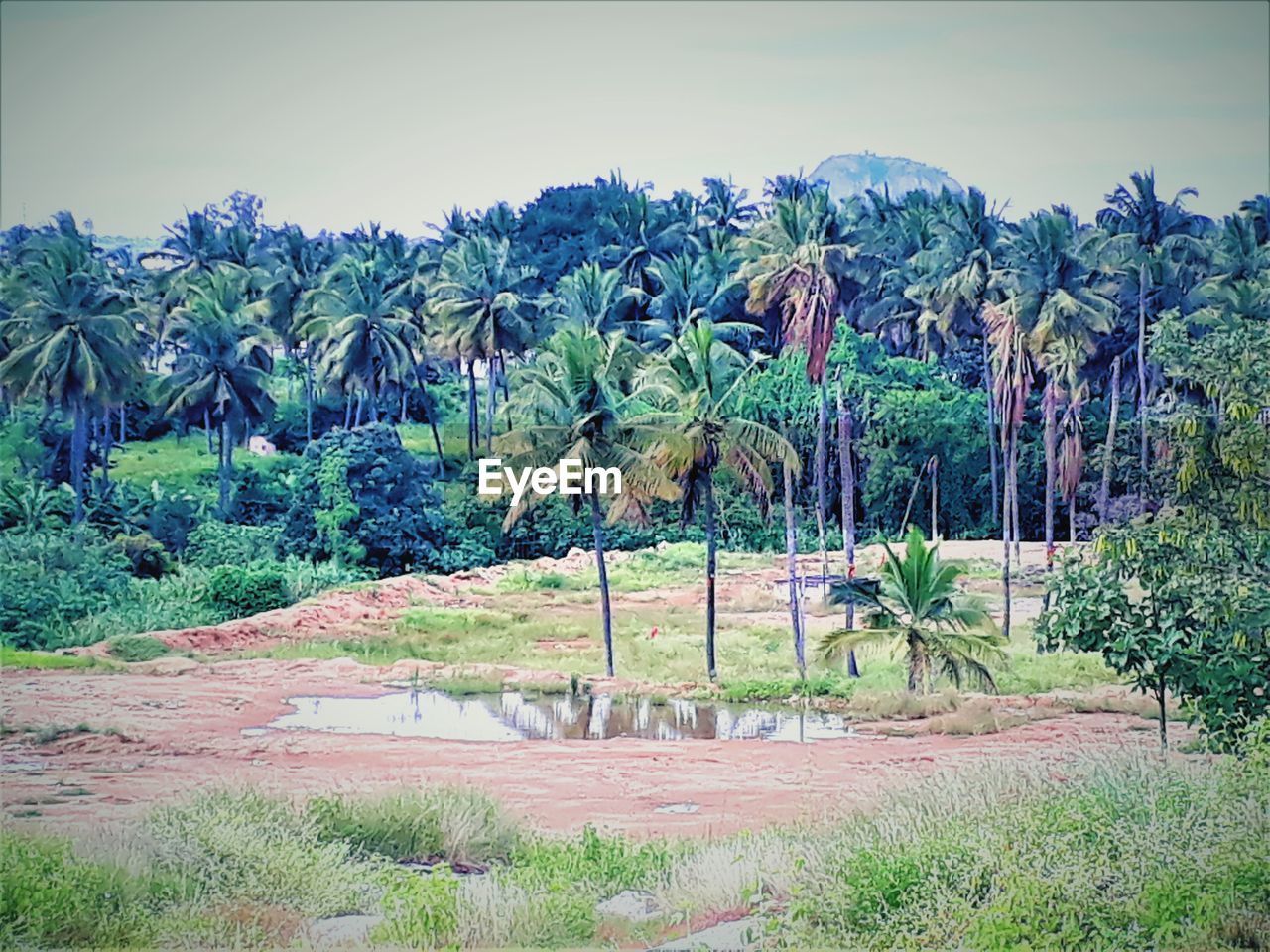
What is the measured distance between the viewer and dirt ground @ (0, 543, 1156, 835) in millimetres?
8602

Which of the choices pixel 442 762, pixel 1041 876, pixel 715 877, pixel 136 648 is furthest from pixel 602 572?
pixel 1041 876

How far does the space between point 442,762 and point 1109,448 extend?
516 centimetres

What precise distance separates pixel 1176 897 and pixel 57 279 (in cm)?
858

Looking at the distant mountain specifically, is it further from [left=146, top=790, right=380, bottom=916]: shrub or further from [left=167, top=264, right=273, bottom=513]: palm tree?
[left=146, top=790, right=380, bottom=916]: shrub

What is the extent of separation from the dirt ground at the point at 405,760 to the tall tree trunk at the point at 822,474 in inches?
86.3

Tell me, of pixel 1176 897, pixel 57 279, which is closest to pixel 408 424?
pixel 57 279

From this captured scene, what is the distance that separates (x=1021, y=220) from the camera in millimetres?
11273

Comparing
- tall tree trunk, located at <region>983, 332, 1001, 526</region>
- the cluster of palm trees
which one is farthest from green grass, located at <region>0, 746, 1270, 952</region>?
tall tree trunk, located at <region>983, 332, 1001, 526</region>

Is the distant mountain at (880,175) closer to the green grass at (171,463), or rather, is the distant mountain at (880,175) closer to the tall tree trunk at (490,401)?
the tall tree trunk at (490,401)

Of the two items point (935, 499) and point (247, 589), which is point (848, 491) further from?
point (247, 589)

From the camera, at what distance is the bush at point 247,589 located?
11.7 m

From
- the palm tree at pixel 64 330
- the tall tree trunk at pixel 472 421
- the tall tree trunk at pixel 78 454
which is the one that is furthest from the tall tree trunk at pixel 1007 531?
the tall tree trunk at pixel 78 454

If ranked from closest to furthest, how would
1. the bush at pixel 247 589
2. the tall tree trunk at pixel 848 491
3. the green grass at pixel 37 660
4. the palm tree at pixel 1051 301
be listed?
the green grass at pixel 37 660, the palm tree at pixel 1051 301, the tall tree trunk at pixel 848 491, the bush at pixel 247 589

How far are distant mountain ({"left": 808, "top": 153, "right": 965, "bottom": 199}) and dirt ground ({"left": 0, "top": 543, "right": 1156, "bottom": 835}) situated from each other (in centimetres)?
421
